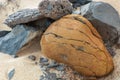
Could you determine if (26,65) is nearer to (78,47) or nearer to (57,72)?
(57,72)

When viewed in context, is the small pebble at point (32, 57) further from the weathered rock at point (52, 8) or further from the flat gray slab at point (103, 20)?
the flat gray slab at point (103, 20)

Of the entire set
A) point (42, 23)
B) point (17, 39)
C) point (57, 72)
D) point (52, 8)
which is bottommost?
point (57, 72)

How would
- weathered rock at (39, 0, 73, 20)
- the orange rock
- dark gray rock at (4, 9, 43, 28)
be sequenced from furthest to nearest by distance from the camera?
1. dark gray rock at (4, 9, 43, 28)
2. weathered rock at (39, 0, 73, 20)
3. the orange rock

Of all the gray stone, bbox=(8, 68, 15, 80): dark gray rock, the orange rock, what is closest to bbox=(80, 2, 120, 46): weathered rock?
the orange rock

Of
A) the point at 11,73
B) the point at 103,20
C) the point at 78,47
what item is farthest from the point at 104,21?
the point at 11,73

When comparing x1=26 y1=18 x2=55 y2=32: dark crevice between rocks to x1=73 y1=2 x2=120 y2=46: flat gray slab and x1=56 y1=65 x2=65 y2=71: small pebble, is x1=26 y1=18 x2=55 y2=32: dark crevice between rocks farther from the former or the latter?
x1=56 y1=65 x2=65 y2=71: small pebble

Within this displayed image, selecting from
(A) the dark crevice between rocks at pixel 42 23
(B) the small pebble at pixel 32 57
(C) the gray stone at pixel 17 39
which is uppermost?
(A) the dark crevice between rocks at pixel 42 23

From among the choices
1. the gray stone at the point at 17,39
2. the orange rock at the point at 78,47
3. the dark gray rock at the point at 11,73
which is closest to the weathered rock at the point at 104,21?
the orange rock at the point at 78,47
